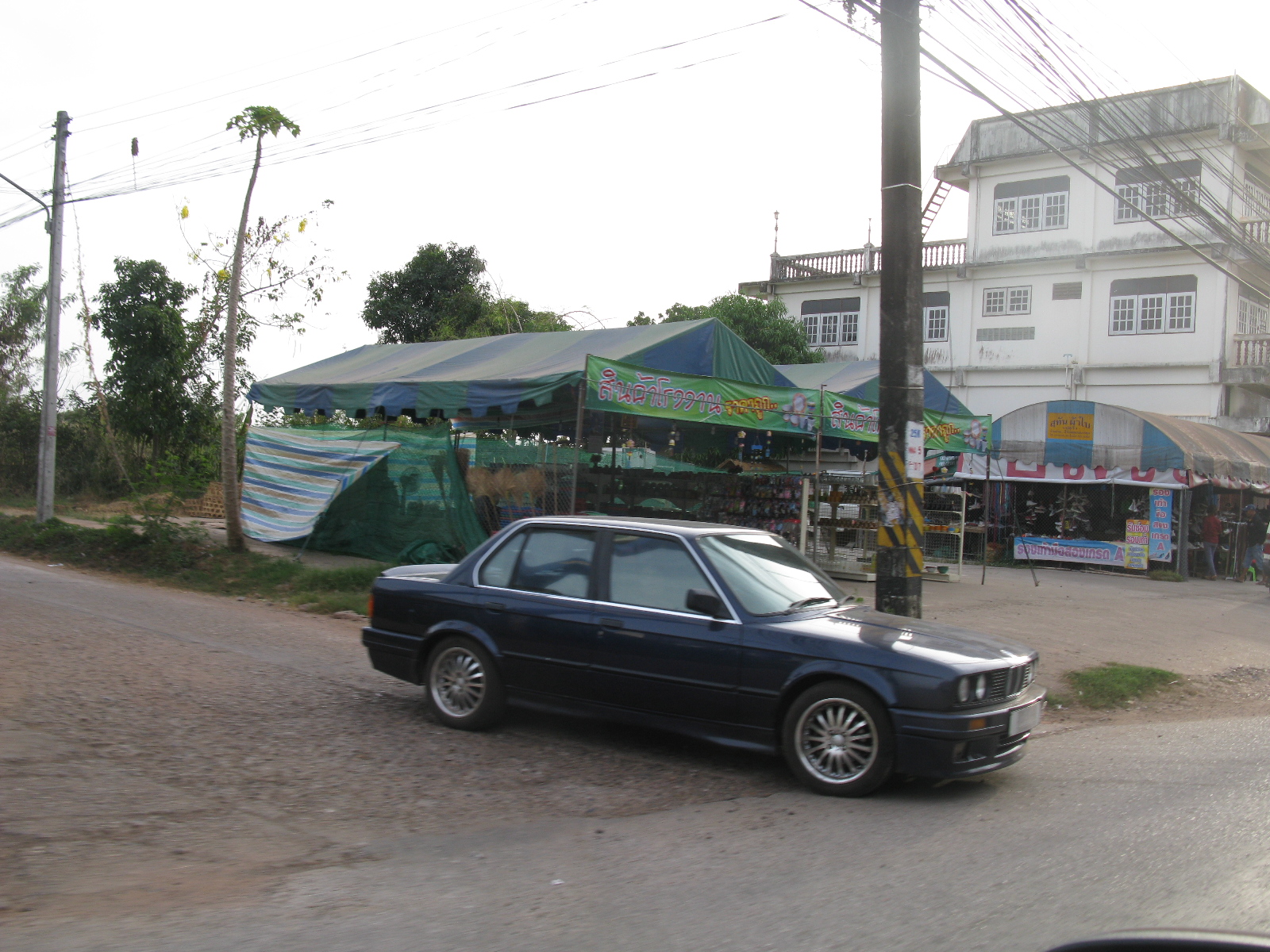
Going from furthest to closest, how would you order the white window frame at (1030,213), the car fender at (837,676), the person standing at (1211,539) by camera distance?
the white window frame at (1030,213) → the person standing at (1211,539) → the car fender at (837,676)

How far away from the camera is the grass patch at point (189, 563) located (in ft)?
42.9

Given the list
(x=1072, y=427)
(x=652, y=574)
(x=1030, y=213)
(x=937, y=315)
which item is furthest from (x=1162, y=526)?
(x=652, y=574)

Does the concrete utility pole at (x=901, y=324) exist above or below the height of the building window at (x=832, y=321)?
below

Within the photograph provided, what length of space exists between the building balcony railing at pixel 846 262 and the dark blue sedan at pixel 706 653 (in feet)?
93.3

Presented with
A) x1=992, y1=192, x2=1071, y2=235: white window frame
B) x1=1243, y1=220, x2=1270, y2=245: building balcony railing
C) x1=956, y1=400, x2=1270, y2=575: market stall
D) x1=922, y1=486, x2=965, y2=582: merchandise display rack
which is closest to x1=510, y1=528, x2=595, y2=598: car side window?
x1=922, y1=486, x2=965, y2=582: merchandise display rack

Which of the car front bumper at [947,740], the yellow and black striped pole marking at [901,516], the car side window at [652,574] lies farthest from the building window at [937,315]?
the car front bumper at [947,740]

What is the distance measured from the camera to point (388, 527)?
1527 cm

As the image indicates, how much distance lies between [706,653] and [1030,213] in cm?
2998

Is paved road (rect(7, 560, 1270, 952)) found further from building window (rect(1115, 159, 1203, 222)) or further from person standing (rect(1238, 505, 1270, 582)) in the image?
building window (rect(1115, 159, 1203, 222))

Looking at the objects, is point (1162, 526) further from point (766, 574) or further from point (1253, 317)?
point (766, 574)

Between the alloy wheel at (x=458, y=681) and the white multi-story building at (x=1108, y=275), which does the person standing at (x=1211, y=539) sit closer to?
the white multi-story building at (x=1108, y=275)

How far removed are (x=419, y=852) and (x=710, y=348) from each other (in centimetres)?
1103

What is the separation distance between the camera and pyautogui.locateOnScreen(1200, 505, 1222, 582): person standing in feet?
71.9

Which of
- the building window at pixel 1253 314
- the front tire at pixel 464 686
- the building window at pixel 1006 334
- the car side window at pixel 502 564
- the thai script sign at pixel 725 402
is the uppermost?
the building window at pixel 1253 314
